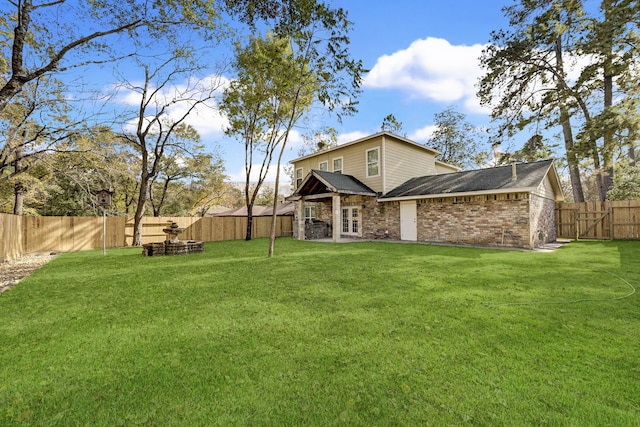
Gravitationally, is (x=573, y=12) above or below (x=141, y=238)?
above

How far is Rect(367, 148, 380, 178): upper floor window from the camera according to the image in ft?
49.5

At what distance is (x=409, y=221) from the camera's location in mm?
13773

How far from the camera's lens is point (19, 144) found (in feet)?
26.7

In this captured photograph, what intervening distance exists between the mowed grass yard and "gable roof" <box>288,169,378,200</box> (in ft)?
28.1

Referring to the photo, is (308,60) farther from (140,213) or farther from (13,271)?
(140,213)

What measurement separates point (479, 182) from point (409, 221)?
3.51m

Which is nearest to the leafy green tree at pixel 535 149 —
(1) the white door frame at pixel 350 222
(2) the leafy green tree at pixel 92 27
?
(1) the white door frame at pixel 350 222

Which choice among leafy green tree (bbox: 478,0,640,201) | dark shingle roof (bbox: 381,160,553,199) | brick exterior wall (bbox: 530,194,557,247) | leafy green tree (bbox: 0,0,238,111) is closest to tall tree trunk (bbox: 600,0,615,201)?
leafy green tree (bbox: 478,0,640,201)

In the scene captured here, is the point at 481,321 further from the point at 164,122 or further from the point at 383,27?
the point at 164,122

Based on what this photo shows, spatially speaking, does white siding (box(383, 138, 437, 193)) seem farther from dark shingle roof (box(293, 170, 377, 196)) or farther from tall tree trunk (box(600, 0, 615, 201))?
tall tree trunk (box(600, 0, 615, 201))

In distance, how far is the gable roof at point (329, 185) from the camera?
44.3ft

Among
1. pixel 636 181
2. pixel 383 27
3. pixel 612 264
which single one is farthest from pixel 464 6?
pixel 636 181

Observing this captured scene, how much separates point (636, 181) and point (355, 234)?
15.8m

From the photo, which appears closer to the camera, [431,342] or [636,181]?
[431,342]
